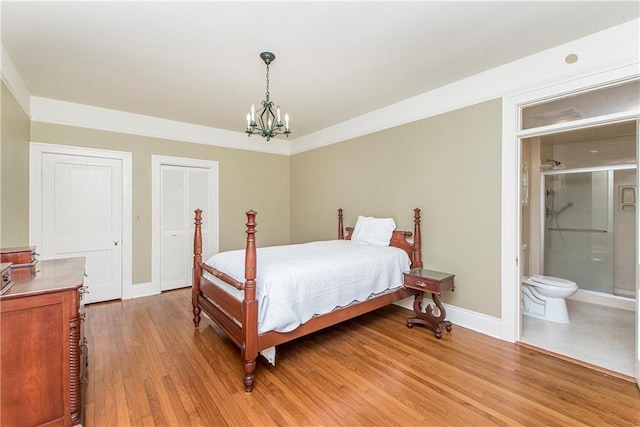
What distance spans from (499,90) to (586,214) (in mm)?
3151

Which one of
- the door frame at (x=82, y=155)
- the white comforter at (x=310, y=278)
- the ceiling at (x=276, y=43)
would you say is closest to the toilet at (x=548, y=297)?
the white comforter at (x=310, y=278)

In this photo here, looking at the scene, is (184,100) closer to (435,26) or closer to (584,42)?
(435,26)

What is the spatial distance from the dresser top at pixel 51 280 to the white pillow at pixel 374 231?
297 centimetres

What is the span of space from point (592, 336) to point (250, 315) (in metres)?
3.44

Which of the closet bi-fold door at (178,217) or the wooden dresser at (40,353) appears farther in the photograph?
the closet bi-fold door at (178,217)

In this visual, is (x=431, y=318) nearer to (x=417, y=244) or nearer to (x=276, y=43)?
(x=417, y=244)

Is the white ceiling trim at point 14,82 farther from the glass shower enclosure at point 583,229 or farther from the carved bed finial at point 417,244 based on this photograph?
the glass shower enclosure at point 583,229

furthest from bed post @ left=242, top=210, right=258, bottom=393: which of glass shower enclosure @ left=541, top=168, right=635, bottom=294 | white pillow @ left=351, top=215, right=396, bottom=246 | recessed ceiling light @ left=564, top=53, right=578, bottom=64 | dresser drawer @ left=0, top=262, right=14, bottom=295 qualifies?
glass shower enclosure @ left=541, top=168, right=635, bottom=294

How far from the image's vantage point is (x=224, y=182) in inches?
199

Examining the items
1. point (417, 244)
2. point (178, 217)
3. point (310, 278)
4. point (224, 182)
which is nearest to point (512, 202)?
point (417, 244)

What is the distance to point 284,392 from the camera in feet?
6.81

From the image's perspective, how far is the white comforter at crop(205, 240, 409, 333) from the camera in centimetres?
224

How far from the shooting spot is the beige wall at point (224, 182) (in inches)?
157

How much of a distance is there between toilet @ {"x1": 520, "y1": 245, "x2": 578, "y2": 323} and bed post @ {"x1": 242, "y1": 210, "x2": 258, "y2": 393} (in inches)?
117
